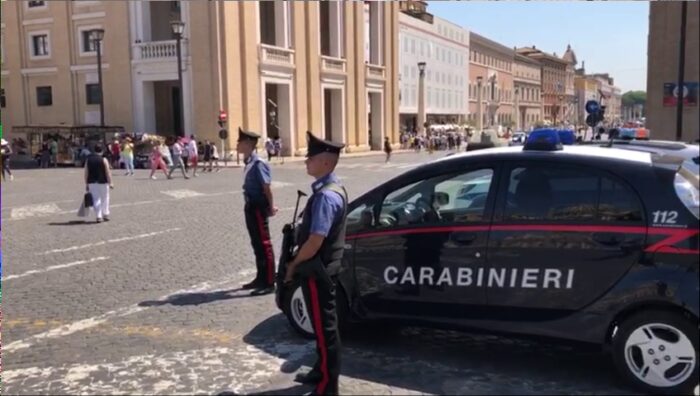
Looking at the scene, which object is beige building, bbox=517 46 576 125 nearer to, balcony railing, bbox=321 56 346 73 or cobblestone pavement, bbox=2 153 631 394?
balcony railing, bbox=321 56 346 73

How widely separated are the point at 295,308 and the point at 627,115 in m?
186

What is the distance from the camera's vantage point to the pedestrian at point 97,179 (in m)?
13.8

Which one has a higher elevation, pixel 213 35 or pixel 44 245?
pixel 213 35

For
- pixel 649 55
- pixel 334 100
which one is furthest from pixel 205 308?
pixel 334 100

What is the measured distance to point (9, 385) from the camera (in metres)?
4.98

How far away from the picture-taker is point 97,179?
13938 mm

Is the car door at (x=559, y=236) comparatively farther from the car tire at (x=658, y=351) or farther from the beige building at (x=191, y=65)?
the beige building at (x=191, y=65)

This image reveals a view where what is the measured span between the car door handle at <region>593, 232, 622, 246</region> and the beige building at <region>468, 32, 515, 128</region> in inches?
3636

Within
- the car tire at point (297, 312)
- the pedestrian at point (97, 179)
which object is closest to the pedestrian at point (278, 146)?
the pedestrian at point (97, 179)

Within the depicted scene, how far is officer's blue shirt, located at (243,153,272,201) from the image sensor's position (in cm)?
761

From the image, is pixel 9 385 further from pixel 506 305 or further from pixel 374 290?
pixel 506 305

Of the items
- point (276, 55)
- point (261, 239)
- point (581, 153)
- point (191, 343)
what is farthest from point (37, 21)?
point (581, 153)

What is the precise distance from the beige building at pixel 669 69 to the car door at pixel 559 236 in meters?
27.1

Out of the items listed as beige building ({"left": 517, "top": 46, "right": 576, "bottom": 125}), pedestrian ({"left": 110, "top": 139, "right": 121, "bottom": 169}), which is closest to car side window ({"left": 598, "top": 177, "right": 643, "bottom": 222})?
pedestrian ({"left": 110, "top": 139, "right": 121, "bottom": 169})
